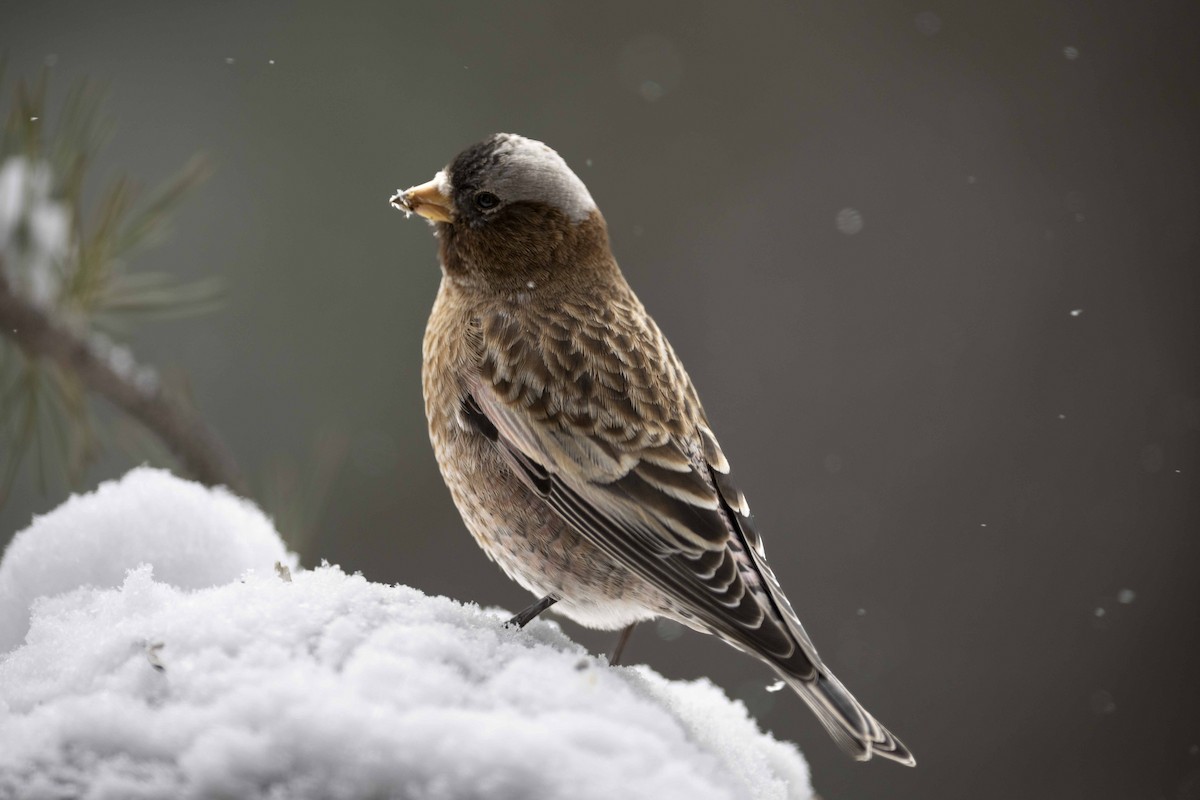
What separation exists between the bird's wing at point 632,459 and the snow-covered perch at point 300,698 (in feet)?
1.04

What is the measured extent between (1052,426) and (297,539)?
A: 16.6 ft

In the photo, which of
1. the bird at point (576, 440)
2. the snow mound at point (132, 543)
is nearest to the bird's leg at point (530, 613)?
the bird at point (576, 440)

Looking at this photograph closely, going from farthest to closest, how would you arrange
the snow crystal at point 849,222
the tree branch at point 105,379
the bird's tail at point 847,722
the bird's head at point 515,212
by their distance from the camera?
1. the snow crystal at point 849,222
2. the bird's head at point 515,212
3. the tree branch at point 105,379
4. the bird's tail at point 847,722

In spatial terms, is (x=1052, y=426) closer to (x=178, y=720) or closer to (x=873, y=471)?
(x=873, y=471)

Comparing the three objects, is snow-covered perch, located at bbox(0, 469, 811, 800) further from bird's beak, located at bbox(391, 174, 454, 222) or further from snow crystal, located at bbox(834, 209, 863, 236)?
snow crystal, located at bbox(834, 209, 863, 236)

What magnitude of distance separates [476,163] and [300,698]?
5.46ft

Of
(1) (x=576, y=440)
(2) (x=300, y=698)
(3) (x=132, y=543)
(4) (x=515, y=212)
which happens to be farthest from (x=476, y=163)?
(2) (x=300, y=698)

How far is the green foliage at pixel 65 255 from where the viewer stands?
2.01m

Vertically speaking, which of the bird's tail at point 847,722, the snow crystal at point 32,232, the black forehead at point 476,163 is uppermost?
the black forehead at point 476,163

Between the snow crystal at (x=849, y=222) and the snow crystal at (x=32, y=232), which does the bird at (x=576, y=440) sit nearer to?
the snow crystal at (x=32, y=232)

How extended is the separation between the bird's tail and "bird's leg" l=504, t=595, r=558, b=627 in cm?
44

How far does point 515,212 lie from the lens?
98.2 inches

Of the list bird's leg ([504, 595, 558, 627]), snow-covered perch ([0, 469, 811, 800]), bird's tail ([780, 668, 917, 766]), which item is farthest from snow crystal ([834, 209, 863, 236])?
snow-covered perch ([0, 469, 811, 800])

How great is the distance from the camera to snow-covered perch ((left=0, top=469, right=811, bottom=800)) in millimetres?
1030
